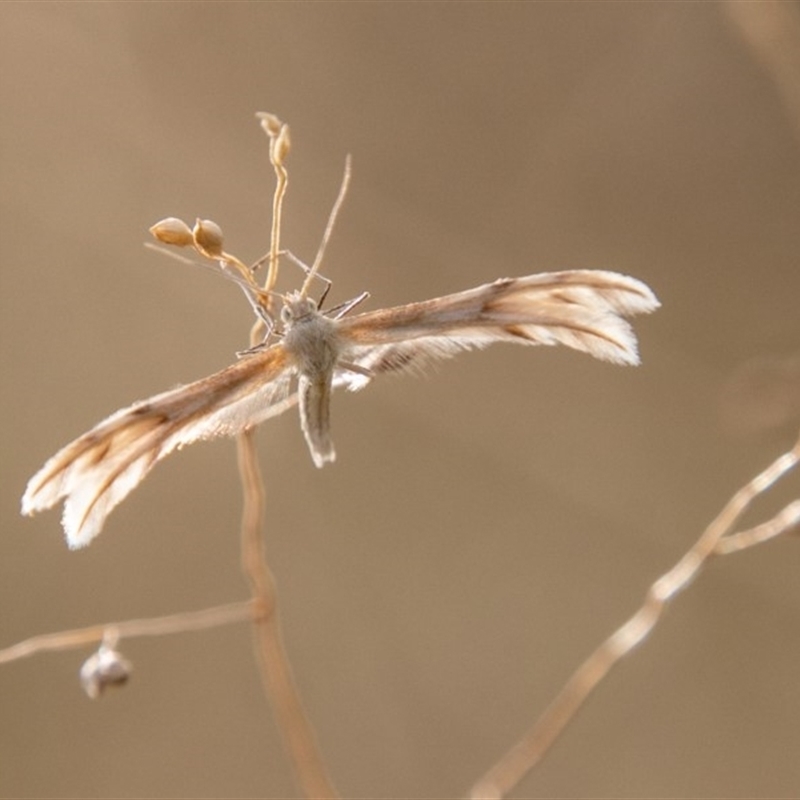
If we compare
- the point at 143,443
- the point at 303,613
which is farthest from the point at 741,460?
the point at 143,443

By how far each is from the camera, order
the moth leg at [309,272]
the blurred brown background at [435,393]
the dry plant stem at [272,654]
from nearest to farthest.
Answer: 1. the dry plant stem at [272,654]
2. the moth leg at [309,272]
3. the blurred brown background at [435,393]

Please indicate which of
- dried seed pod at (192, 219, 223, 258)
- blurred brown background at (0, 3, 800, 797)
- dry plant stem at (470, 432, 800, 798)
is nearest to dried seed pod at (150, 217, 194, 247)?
dried seed pod at (192, 219, 223, 258)

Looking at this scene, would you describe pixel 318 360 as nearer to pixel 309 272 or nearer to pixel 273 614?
pixel 309 272

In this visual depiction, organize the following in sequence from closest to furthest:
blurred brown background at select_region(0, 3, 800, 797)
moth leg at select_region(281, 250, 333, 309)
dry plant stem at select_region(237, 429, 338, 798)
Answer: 1. dry plant stem at select_region(237, 429, 338, 798)
2. moth leg at select_region(281, 250, 333, 309)
3. blurred brown background at select_region(0, 3, 800, 797)

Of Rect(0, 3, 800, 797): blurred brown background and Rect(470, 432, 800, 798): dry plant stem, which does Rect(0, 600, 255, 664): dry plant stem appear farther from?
Rect(0, 3, 800, 797): blurred brown background

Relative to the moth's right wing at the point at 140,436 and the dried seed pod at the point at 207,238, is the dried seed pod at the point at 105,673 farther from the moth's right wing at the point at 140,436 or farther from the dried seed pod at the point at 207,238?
the dried seed pod at the point at 207,238

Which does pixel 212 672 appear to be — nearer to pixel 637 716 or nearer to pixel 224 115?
pixel 637 716

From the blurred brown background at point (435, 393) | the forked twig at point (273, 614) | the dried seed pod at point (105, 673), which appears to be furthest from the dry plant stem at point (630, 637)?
the blurred brown background at point (435, 393)
